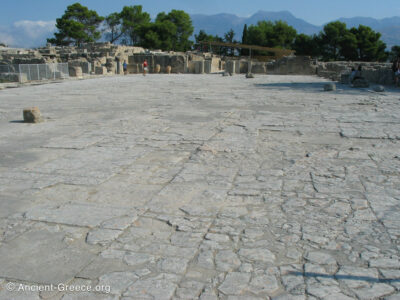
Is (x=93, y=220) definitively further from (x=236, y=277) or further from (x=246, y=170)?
(x=246, y=170)

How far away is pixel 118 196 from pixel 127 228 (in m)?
0.91

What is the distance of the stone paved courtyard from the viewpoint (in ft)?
9.33

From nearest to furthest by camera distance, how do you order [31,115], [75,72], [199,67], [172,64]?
1. [31,115]
2. [75,72]
3. [199,67]
4. [172,64]

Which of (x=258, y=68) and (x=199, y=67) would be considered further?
(x=199, y=67)

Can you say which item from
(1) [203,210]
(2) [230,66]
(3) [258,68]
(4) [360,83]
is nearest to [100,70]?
(2) [230,66]

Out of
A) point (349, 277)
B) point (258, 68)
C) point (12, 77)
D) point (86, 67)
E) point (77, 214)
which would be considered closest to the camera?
point (349, 277)

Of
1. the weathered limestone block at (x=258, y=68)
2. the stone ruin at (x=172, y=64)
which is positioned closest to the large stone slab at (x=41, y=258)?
the stone ruin at (x=172, y=64)

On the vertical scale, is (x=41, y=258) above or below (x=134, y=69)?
below

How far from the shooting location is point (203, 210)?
4109 millimetres

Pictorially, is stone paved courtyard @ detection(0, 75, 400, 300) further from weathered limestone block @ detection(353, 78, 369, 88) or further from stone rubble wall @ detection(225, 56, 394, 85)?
stone rubble wall @ detection(225, 56, 394, 85)

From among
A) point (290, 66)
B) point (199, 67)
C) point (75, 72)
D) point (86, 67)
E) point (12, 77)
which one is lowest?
point (12, 77)

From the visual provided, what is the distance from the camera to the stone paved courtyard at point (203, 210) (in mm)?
2844

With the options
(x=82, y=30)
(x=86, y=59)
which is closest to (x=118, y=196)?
(x=86, y=59)

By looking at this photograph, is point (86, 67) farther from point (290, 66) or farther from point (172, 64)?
point (290, 66)
